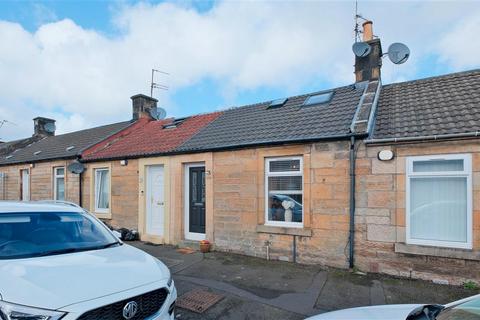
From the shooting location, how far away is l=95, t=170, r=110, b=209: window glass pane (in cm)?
1142

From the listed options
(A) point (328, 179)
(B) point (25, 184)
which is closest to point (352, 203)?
(A) point (328, 179)

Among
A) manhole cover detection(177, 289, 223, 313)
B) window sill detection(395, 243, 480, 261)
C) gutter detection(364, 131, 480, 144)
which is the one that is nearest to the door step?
manhole cover detection(177, 289, 223, 313)

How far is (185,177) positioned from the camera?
9.25 m

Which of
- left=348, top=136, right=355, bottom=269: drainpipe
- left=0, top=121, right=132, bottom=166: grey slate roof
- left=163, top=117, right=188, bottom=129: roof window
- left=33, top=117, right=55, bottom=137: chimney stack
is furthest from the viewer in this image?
left=33, top=117, right=55, bottom=137: chimney stack

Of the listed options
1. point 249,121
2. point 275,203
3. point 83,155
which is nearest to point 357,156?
point 275,203

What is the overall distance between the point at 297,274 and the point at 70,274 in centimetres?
453

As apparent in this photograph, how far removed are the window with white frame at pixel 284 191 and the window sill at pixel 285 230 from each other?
16 cm

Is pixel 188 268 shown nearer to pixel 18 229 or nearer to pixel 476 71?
pixel 18 229

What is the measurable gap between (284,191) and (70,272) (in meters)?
5.34

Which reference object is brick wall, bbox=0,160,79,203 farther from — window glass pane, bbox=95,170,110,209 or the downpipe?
the downpipe

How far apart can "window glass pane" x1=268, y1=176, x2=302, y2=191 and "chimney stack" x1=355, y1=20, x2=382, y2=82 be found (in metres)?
4.37

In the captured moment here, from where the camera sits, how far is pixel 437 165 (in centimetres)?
589

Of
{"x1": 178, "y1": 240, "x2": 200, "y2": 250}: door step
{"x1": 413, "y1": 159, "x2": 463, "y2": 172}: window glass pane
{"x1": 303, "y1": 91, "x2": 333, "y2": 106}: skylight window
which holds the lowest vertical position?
{"x1": 178, "y1": 240, "x2": 200, "y2": 250}: door step

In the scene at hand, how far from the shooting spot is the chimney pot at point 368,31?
9.92 m
